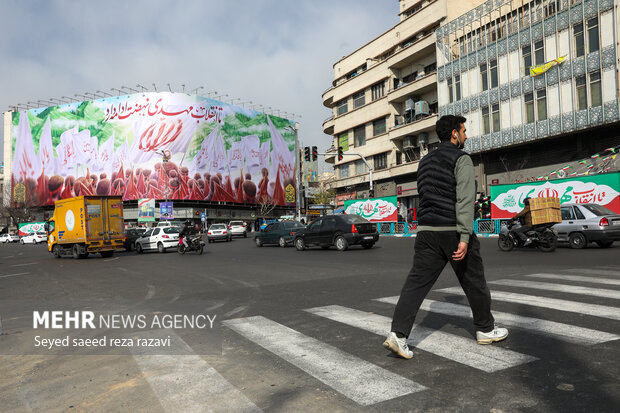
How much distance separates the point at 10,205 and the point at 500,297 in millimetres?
98568

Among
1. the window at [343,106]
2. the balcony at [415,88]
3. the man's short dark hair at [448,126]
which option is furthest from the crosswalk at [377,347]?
the window at [343,106]

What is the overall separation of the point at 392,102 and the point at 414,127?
205 inches

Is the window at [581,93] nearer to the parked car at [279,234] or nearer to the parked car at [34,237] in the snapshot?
the parked car at [279,234]

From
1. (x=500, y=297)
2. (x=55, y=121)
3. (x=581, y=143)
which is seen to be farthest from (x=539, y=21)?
(x=55, y=121)

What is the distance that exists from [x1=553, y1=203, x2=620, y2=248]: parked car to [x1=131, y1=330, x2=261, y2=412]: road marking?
14634 mm

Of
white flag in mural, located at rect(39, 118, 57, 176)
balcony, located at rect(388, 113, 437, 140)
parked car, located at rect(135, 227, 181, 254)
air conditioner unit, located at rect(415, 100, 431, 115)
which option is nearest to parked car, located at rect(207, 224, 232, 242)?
parked car, located at rect(135, 227, 181, 254)

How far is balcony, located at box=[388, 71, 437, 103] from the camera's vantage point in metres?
38.7

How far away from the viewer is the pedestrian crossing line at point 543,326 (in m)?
4.11

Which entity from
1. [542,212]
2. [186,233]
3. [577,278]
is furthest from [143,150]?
[577,278]

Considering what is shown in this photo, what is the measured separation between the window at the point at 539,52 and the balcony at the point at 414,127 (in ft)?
30.3

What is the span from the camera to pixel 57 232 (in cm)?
2228

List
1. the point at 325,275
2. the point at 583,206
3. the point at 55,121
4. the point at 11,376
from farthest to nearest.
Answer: the point at 55,121 → the point at 583,206 → the point at 325,275 → the point at 11,376

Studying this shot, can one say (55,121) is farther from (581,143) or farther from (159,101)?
(581,143)

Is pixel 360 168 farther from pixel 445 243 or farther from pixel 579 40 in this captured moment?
pixel 445 243
